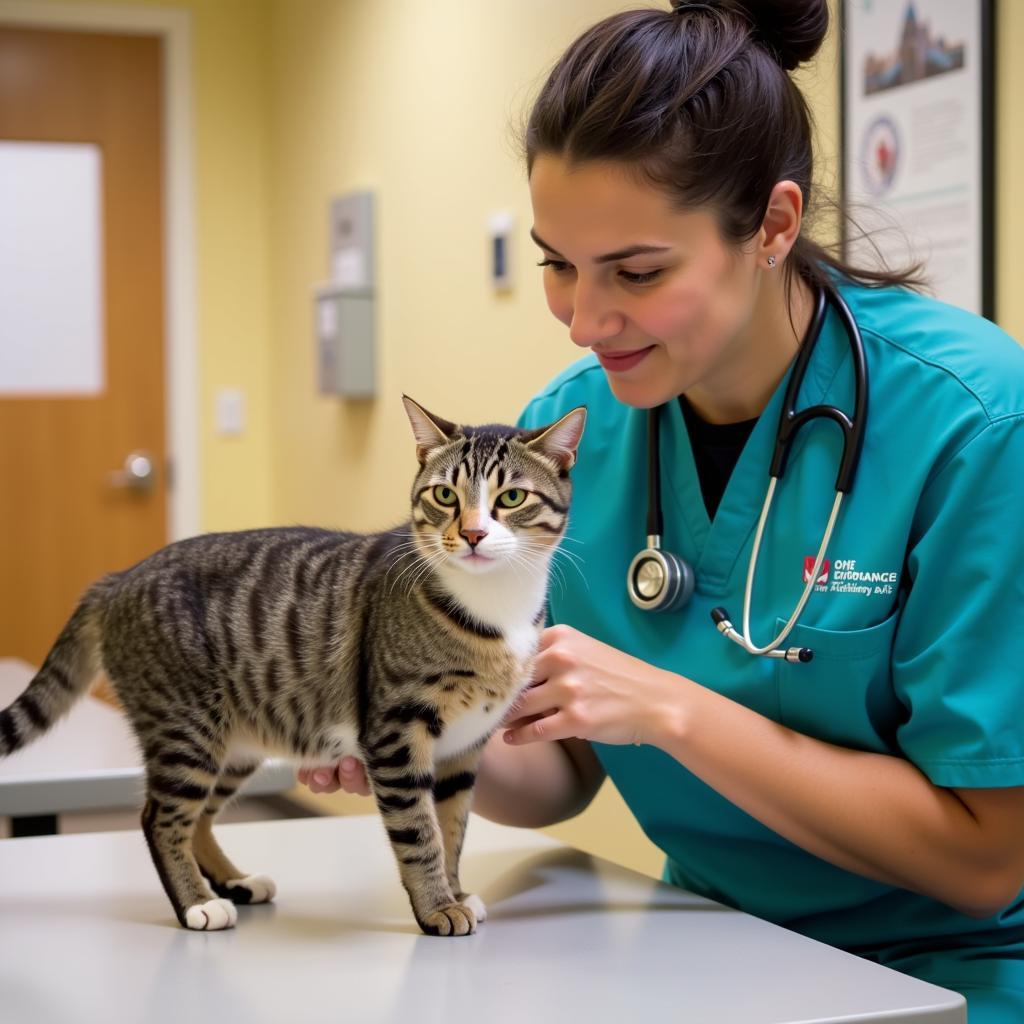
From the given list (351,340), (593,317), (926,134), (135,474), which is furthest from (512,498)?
(135,474)

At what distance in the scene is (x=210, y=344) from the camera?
461 centimetres

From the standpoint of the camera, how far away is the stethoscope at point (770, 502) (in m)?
1.24

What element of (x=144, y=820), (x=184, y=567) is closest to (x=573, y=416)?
(x=184, y=567)

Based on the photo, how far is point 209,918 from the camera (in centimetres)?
111

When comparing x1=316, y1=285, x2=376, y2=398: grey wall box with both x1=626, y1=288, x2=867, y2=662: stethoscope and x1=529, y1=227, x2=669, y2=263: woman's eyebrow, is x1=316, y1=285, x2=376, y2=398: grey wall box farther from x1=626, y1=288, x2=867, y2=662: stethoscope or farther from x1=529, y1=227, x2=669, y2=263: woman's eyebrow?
x1=529, y1=227, x2=669, y2=263: woman's eyebrow

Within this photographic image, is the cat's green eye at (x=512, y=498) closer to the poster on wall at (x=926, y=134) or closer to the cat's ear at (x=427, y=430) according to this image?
the cat's ear at (x=427, y=430)

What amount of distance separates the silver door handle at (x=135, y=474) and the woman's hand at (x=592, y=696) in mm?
3594

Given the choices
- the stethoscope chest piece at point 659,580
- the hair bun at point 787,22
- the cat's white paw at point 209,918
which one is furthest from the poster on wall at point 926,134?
the cat's white paw at point 209,918

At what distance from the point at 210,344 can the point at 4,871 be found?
351cm

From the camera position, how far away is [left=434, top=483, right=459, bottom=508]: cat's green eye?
3.95 ft

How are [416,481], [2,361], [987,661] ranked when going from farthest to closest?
[2,361] < [416,481] < [987,661]

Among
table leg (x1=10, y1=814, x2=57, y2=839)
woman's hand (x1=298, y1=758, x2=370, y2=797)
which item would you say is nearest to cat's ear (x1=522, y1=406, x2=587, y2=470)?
woman's hand (x1=298, y1=758, x2=370, y2=797)

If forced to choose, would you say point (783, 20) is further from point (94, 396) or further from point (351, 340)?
point (94, 396)

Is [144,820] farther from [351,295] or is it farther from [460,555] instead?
[351,295]
